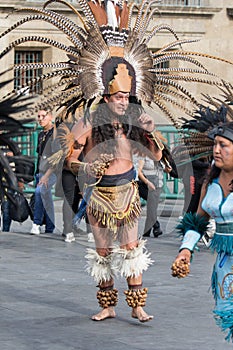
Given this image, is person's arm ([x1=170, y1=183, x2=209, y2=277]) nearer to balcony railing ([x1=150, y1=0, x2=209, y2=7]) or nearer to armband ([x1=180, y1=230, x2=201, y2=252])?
armband ([x1=180, y1=230, x2=201, y2=252])

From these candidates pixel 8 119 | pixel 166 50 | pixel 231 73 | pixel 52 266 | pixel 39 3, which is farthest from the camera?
pixel 231 73

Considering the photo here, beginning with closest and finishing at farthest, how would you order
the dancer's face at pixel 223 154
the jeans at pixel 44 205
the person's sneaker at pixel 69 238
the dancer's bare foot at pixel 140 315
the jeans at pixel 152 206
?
the dancer's face at pixel 223 154 → the dancer's bare foot at pixel 140 315 → the person's sneaker at pixel 69 238 → the jeans at pixel 152 206 → the jeans at pixel 44 205

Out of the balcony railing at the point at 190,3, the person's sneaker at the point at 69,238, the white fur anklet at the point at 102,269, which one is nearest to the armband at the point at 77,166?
the white fur anklet at the point at 102,269

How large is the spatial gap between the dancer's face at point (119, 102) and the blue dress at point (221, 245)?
197 cm

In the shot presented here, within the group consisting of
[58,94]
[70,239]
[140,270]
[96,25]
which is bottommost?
[70,239]

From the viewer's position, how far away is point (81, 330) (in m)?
8.63

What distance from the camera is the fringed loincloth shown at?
8.90 m

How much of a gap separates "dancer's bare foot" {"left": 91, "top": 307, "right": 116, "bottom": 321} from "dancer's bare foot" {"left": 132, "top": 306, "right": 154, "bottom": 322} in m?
0.21

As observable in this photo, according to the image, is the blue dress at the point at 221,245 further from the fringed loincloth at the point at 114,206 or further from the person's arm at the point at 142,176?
the person's arm at the point at 142,176

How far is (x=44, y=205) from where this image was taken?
15.5 m

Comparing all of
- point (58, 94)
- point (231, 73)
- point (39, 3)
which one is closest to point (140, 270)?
point (58, 94)

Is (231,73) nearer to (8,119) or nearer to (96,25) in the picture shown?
(96,25)

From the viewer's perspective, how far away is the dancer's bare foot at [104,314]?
A: 9.01 metres

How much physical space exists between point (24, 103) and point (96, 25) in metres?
2.04
